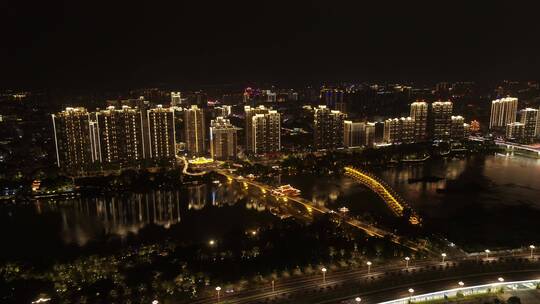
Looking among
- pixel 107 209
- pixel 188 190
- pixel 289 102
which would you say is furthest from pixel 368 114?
pixel 107 209

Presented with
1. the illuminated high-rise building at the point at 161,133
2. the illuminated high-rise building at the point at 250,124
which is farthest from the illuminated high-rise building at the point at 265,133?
the illuminated high-rise building at the point at 161,133

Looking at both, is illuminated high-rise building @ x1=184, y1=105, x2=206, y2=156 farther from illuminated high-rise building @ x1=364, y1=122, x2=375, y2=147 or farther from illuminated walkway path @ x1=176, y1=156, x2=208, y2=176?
illuminated high-rise building @ x1=364, y1=122, x2=375, y2=147

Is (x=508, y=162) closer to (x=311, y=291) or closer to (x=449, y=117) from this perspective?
(x=449, y=117)

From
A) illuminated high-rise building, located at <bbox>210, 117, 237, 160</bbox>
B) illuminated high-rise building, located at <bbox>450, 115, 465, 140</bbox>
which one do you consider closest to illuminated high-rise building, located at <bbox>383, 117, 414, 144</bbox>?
illuminated high-rise building, located at <bbox>450, 115, 465, 140</bbox>

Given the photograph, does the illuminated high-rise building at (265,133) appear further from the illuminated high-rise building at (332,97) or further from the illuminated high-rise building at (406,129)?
the illuminated high-rise building at (332,97)

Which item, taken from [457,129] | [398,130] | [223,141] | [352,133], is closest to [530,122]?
[457,129]
